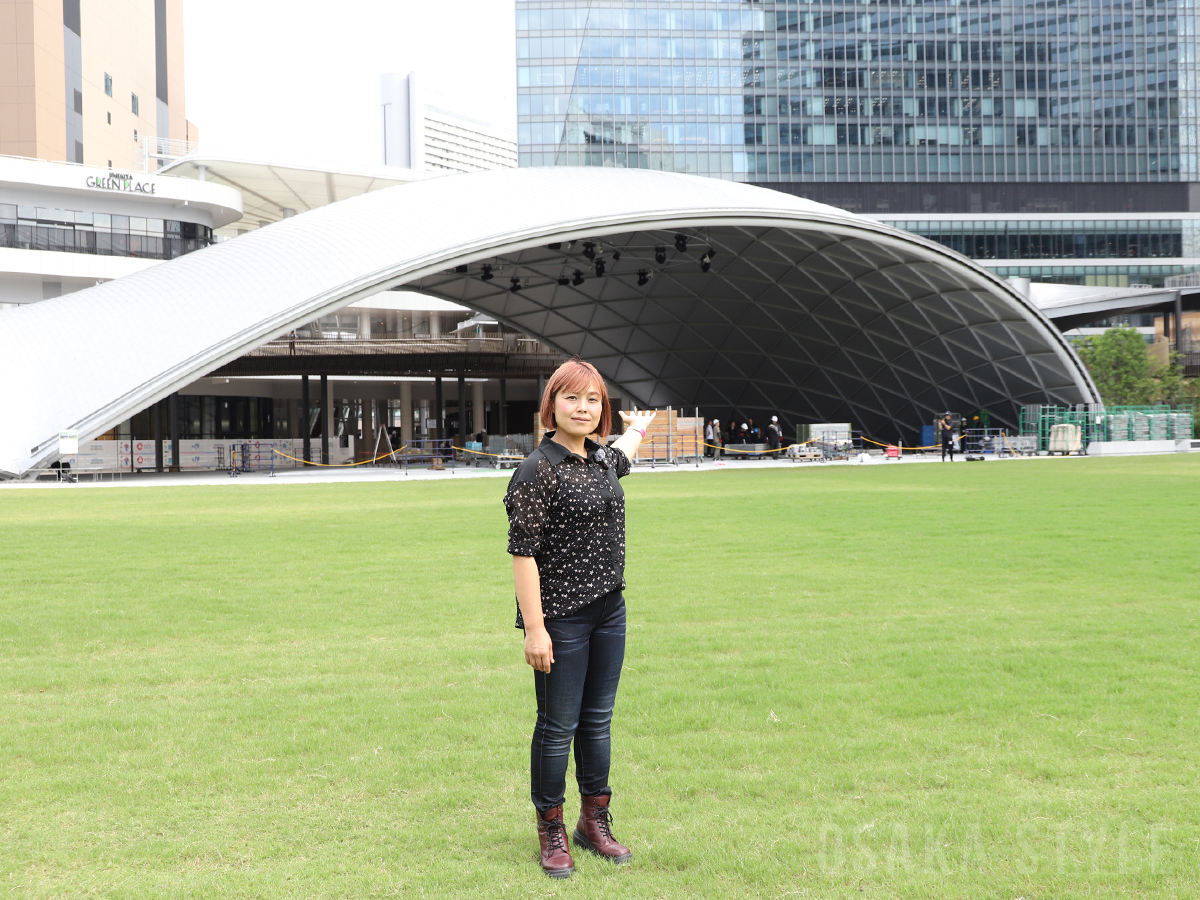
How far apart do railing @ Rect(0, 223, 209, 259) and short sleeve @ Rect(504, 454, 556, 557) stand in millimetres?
57290

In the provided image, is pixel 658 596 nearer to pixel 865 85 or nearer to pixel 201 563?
pixel 201 563

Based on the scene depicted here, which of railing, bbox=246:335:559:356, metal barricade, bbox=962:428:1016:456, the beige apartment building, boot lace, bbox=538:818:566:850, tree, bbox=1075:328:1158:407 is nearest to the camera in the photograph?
boot lace, bbox=538:818:566:850

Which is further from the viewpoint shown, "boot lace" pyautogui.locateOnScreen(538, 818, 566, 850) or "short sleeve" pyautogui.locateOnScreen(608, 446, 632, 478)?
"short sleeve" pyautogui.locateOnScreen(608, 446, 632, 478)

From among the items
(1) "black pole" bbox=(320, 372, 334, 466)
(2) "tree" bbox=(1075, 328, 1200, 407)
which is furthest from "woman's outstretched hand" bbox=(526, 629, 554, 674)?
(2) "tree" bbox=(1075, 328, 1200, 407)

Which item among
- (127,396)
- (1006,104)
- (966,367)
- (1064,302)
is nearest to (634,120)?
(1006,104)

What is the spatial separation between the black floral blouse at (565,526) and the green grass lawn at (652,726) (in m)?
1.15

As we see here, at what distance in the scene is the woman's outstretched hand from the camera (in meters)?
4.12

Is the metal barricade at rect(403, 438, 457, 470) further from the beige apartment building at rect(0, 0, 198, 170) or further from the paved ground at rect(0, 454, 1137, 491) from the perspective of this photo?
the beige apartment building at rect(0, 0, 198, 170)

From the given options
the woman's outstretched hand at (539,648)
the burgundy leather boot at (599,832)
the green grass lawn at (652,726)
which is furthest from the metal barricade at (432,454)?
the woman's outstretched hand at (539,648)

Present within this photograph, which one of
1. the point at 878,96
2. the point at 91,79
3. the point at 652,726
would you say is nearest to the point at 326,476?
the point at 652,726

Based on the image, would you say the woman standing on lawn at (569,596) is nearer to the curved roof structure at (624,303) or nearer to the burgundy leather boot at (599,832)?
the burgundy leather boot at (599,832)

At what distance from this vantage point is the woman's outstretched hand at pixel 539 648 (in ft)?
13.5

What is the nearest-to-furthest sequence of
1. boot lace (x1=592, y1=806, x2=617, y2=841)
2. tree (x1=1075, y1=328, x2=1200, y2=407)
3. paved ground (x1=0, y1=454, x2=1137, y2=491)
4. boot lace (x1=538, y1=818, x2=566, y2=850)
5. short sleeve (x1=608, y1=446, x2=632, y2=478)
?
boot lace (x1=538, y1=818, x2=566, y2=850) < boot lace (x1=592, y1=806, x2=617, y2=841) < short sleeve (x1=608, y1=446, x2=632, y2=478) < paved ground (x1=0, y1=454, x2=1137, y2=491) < tree (x1=1075, y1=328, x2=1200, y2=407)

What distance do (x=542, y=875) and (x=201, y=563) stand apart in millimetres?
10301
